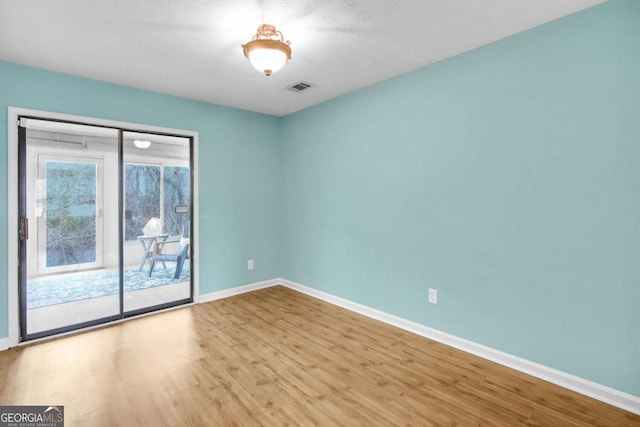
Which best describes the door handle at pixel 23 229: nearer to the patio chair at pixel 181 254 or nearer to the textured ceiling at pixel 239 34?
the patio chair at pixel 181 254

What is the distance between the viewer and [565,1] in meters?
2.05

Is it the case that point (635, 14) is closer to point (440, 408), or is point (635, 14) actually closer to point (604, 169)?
point (604, 169)

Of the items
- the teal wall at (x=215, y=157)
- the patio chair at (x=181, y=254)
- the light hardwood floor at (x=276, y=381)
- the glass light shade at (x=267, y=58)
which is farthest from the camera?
the patio chair at (x=181, y=254)

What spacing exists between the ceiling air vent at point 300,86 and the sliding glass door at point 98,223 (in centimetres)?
156

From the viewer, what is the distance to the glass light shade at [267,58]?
87.4 inches

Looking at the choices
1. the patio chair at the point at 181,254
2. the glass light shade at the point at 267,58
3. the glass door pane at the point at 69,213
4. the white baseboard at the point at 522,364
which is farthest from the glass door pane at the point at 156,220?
the white baseboard at the point at 522,364

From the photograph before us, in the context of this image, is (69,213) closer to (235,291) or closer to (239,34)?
(235,291)

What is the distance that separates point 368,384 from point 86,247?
3.31m

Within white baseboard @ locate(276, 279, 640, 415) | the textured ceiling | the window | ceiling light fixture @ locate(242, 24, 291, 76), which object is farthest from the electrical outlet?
the window

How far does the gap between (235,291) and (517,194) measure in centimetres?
368

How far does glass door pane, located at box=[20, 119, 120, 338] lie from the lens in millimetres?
3096

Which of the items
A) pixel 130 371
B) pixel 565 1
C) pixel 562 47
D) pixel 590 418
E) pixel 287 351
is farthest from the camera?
pixel 287 351

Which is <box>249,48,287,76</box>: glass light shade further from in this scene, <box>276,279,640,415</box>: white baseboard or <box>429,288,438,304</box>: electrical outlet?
<box>276,279,640,415</box>: white baseboard

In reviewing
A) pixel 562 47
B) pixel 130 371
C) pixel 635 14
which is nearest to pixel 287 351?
pixel 130 371
